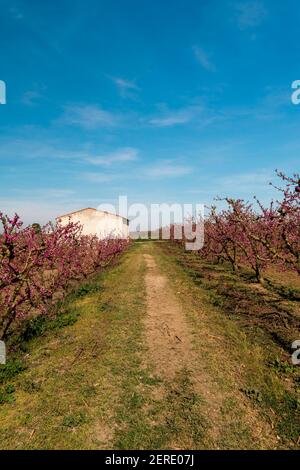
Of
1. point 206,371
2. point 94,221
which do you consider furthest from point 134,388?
point 94,221

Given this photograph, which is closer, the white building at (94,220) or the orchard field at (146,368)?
the orchard field at (146,368)

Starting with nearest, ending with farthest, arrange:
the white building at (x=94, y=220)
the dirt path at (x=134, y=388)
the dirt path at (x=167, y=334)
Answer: the dirt path at (x=134, y=388), the dirt path at (x=167, y=334), the white building at (x=94, y=220)

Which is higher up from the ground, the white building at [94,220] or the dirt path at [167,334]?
the white building at [94,220]

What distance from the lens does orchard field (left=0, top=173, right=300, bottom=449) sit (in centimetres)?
468

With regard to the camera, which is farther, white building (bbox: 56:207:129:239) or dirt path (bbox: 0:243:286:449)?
white building (bbox: 56:207:129:239)

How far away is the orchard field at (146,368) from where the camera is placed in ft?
15.4

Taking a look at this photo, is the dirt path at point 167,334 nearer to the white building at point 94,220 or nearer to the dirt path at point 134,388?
the dirt path at point 134,388

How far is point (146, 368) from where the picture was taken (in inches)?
267

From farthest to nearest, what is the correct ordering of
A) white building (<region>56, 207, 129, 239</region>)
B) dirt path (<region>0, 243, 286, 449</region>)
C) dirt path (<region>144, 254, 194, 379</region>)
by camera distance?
white building (<region>56, 207, 129, 239</region>) < dirt path (<region>144, 254, 194, 379</region>) < dirt path (<region>0, 243, 286, 449</region>)

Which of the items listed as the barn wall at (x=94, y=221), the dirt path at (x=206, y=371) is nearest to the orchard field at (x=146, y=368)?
the dirt path at (x=206, y=371)

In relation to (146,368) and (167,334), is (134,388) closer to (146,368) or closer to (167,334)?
(146,368)

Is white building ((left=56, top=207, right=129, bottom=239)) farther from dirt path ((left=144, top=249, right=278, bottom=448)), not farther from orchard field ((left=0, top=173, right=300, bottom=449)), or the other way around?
dirt path ((left=144, top=249, right=278, bottom=448))

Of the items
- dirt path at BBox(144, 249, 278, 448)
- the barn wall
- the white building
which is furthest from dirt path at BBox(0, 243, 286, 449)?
the barn wall
